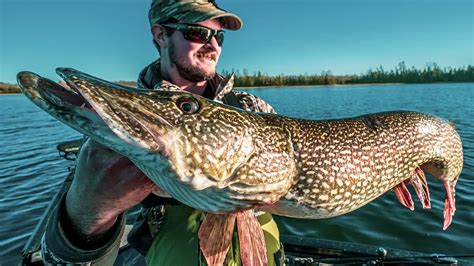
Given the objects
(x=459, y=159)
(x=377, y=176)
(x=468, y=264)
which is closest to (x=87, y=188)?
(x=377, y=176)

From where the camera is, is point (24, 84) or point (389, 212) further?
point (389, 212)

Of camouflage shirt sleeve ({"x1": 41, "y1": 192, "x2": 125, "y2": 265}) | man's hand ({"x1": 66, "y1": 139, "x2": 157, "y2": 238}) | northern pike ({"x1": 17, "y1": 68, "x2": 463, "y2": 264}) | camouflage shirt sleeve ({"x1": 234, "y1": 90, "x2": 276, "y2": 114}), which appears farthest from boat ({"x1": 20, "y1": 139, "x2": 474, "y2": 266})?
man's hand ({"x1": 66, "y1": 139, "x2": 157, "y2": 238})

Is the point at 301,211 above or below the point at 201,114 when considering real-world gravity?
below

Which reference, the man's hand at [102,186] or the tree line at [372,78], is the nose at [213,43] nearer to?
the man's hand at [102,186]

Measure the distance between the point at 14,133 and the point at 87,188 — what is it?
626 inches

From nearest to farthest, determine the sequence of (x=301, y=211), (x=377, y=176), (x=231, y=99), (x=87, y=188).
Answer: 1. (x=87, y=188)
2. (x=301, y=211)
3. (x=377, y=176)
4. (x=231, y=99)

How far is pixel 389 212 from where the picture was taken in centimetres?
555

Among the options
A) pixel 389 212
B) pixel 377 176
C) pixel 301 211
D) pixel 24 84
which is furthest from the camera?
pixel 389 212

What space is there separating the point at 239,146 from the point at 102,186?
2.04 ft

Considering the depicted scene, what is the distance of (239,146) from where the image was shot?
1541mm

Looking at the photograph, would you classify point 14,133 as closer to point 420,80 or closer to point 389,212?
point 389,212

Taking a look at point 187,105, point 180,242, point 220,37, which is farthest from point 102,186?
point 220,37

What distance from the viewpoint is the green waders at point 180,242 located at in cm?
198

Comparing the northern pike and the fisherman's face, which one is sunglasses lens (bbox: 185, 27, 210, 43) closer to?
the fisherman's face
